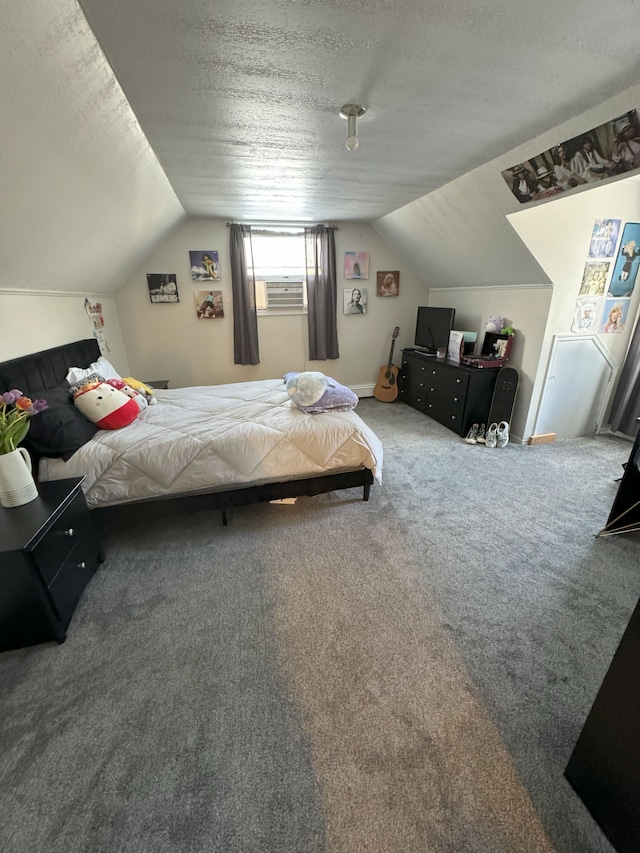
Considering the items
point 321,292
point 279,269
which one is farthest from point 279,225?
point 321,292

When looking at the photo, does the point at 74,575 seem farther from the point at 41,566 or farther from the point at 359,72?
the point at 359,72

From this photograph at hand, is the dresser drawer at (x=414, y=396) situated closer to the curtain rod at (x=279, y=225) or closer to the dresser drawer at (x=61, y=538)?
the curtain rod at (x=279, y=225)

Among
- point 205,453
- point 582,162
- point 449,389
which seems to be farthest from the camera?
point 449,389

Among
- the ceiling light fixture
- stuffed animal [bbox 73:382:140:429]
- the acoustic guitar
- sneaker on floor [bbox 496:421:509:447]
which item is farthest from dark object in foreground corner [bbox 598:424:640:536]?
stuffed animal [bbox 73:382:140:429]

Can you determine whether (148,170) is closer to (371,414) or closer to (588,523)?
(371,414)

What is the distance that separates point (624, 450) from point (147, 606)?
4.07 meters

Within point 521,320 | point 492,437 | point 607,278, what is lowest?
point 492,437

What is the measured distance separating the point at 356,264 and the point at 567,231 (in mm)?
2262

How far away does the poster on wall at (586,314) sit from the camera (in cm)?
305

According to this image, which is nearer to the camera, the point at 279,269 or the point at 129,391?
the point at 129,391

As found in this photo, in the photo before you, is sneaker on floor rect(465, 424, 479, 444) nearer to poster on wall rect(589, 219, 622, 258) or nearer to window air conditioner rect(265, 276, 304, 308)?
poster on wall rect(589, 219, 622, 258)

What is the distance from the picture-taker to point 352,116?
1.64m

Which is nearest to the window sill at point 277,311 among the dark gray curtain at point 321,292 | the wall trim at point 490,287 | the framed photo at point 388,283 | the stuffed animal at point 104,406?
the dark gray curtain at point 321,292

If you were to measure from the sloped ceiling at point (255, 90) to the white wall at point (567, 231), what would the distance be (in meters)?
0.79
